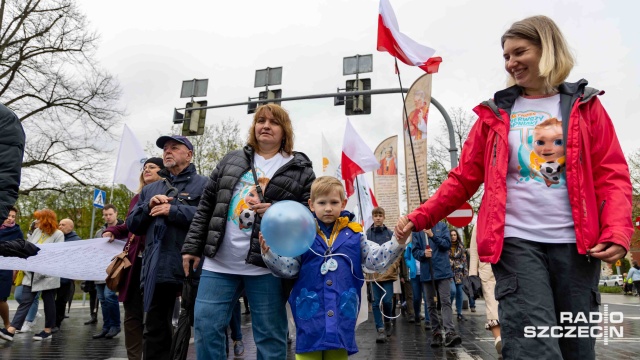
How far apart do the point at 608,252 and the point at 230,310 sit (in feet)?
7.66

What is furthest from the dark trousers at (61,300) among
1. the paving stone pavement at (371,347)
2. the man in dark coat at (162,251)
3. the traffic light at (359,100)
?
the traffic light at (359,100)

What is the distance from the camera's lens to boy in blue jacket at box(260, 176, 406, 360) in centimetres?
323

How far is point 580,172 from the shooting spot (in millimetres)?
2479

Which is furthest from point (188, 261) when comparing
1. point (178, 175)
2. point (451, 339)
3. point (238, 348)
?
point (451, 339)

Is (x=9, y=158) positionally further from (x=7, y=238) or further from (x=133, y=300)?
(x=7, y=238)

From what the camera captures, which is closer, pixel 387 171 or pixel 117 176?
pixel 117 176

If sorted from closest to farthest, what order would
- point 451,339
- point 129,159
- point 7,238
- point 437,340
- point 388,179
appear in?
point 7,238 < point 451,339 < point 437,340 < point 129,159 < point 388,179

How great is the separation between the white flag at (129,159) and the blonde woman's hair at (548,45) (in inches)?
311

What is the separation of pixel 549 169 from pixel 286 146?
1.98 meters

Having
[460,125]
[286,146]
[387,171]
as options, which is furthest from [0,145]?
[460,125]

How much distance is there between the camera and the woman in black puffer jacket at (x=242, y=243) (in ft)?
11.3

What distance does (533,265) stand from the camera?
2396 mm

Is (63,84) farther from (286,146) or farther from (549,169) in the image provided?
(549,169)

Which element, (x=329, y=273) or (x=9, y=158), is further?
(x=329, y=273)
